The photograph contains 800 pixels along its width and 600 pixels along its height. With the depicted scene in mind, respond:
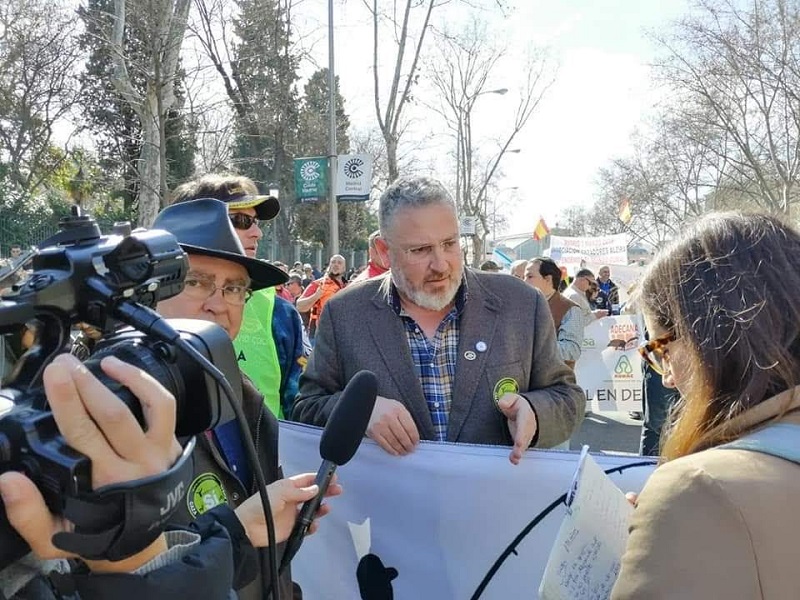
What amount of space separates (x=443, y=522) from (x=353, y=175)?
13152 mm

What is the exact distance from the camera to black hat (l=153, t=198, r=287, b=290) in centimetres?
193

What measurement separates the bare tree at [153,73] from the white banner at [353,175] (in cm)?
518

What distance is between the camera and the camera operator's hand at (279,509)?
1433 mm

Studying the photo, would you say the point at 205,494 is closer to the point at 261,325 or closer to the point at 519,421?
the point at 519,421

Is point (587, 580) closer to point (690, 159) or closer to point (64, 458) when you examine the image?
point (64, 458)

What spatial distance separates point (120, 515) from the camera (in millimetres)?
833

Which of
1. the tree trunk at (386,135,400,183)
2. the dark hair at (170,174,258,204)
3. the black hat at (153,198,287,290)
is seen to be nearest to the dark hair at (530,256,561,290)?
the dark hair at (170,174,258,204)

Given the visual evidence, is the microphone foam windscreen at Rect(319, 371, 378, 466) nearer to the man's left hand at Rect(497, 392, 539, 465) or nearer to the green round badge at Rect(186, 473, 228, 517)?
the green round badge at Rect(186, 473, 228, 517)

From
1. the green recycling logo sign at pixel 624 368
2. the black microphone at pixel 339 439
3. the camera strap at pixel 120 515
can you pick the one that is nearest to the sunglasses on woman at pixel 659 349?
the black microphone at pixel 339 439

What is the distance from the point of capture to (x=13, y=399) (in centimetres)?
86

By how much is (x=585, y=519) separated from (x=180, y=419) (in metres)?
0.94

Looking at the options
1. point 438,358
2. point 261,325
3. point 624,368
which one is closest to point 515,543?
point 438,358

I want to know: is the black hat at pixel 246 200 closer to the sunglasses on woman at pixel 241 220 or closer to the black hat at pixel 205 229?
the sunglasses on woman at pixel 241 220

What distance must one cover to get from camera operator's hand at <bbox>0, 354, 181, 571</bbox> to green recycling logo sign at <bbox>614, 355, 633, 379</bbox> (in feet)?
29.5
